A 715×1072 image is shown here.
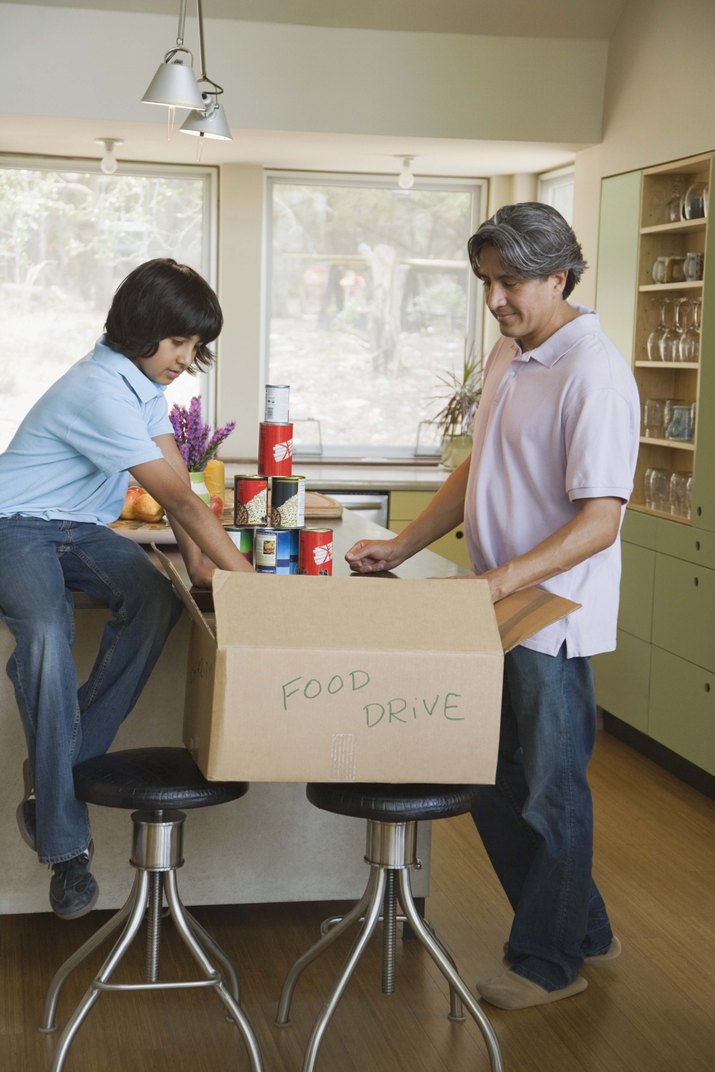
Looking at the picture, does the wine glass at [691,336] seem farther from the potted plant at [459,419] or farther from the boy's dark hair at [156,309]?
the boy's dark hair at [156,309]

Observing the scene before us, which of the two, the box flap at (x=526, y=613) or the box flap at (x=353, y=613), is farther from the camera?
the box flap at (x=526, y=613)

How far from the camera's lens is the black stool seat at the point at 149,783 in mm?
2199

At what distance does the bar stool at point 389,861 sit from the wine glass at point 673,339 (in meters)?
2.49

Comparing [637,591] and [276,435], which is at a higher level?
[276,435]

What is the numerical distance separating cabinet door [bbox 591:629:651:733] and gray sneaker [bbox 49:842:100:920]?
99.8 inches

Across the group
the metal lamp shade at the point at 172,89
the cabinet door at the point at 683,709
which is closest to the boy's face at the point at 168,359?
the metal lamp shade at the point at 172,89

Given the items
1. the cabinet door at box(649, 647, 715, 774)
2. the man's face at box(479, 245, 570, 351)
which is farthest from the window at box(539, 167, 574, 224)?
the man's face at box(479, 245, 570, 351)

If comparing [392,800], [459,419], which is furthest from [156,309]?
[459,419]

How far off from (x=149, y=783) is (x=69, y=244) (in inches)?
160

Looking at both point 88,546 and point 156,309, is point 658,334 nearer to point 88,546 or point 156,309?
point 156,309

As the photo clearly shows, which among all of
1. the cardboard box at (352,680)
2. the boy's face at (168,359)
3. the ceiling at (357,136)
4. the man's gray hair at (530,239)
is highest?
the ceiling at (357,136)

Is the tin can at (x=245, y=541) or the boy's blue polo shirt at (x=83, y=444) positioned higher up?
the boy's blue polo shirt at (x=83, y=444)

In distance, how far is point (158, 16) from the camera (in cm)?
467

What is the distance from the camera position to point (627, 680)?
4.57m
